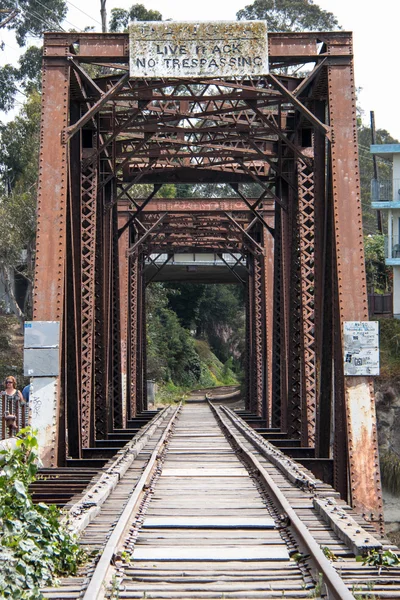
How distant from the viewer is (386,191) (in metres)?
41.4

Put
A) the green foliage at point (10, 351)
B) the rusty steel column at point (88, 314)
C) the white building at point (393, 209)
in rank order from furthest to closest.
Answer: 1. the green foliage at point (10, 351)
2. the white building at point (393, 209)
3. the rusty steel column at point (88, 314)

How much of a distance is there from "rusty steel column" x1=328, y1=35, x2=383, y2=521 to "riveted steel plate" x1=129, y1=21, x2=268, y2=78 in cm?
104

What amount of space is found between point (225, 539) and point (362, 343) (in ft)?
15.7

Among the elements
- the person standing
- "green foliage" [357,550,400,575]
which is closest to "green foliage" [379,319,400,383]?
the person standing

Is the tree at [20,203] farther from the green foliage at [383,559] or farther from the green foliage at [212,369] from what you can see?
the green foliage at [383,559]

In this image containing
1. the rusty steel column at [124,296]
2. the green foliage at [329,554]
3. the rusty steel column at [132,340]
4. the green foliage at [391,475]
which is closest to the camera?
the green foliage at [329,554]

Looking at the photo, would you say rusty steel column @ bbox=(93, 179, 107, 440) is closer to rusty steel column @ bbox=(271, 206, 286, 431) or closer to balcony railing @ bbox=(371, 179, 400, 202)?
rusty steel column @ bbox=(271, 206, 286, 431)

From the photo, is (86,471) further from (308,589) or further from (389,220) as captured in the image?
(389,220)

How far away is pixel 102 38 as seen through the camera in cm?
1267

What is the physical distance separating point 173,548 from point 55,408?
17.0 ft

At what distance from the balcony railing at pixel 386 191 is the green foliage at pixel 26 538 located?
117ft

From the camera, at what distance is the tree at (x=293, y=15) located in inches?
2542

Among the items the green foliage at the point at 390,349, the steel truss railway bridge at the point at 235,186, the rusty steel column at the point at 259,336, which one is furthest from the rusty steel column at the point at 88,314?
the green foliage at the point at 390,349

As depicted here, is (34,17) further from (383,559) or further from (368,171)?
(383,559)
